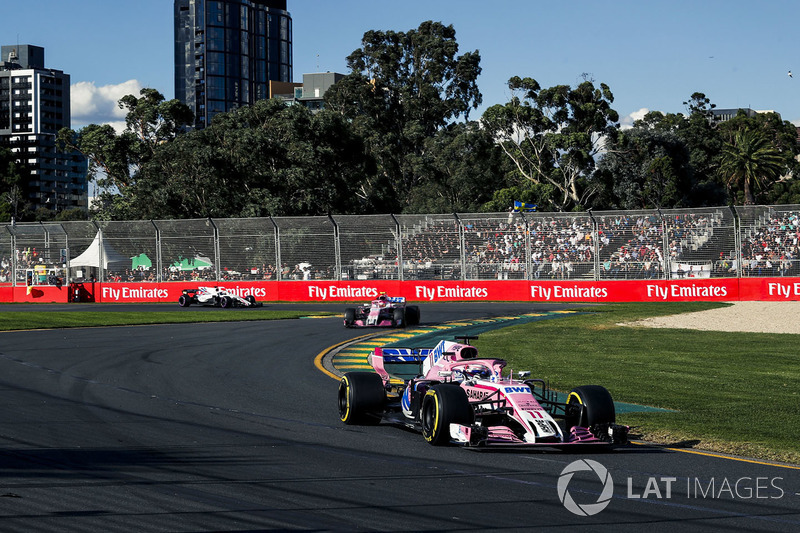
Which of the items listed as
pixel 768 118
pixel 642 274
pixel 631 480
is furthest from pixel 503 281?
pixel 768 118

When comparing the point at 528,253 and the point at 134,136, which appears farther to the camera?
the point at 134,136

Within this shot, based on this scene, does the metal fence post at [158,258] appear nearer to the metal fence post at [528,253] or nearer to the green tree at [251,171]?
the green tree at [251,171]

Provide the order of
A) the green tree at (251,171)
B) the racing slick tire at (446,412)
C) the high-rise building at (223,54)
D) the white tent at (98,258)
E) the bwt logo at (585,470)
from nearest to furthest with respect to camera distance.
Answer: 1. the bwt logo at (585,470)
2. the racing slick tire at (446,412)
3. the white tent at (98,258)
4. the green tree at (251,171)
5. the high-rise building at (223,54)

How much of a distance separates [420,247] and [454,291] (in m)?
2.48

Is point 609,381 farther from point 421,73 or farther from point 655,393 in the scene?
point 421,73

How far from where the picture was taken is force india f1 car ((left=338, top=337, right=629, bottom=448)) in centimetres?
995

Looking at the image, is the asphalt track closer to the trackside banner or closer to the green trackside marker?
the green trackside marker

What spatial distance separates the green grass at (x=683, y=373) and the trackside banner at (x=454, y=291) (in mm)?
9545

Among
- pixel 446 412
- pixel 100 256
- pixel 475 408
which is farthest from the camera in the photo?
pixel 100 256

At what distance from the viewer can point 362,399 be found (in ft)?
38.6

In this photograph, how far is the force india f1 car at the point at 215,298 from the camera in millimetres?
37938

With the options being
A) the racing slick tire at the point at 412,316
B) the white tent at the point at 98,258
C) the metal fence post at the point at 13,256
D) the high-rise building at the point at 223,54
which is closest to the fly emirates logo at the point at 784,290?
the racing slick tire at the point at 412,316

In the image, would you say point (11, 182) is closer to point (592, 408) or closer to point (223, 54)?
point (223, 54)

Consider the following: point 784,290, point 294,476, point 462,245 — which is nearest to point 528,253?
point 462,245
